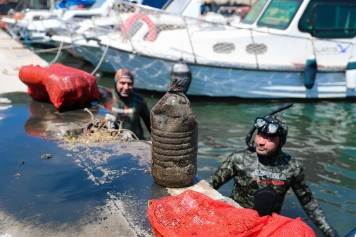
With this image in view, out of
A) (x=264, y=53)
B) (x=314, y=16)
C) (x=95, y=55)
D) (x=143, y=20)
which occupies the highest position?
(x=314, y=16)

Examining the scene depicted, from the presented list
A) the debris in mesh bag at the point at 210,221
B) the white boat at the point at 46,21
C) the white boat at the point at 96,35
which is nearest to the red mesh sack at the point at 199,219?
the debris in mesh bag at the point at 210,221

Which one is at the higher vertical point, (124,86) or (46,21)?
(124,86)

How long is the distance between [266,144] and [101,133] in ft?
7.49

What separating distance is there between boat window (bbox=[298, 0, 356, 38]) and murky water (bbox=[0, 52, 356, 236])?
190 cm

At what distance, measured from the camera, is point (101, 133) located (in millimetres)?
5215

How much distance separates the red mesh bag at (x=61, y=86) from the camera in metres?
6.08

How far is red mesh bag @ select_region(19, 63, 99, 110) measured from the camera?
608 cm

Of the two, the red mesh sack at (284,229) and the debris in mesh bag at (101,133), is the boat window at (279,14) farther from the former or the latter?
the red mesh sack at (284,229)


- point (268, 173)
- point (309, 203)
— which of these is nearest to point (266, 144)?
point (268, 173)

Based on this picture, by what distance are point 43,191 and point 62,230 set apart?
2.48ft

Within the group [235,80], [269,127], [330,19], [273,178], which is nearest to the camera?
[269,127]

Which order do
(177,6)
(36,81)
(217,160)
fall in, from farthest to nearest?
(177,6) < (217,160) < (36,81)

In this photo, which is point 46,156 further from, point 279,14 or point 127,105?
point 279,14

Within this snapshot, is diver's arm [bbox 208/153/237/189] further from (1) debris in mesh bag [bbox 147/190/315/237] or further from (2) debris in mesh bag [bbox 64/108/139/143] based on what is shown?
(2) debris in mesh bag [bbox 64/108/139/143]
